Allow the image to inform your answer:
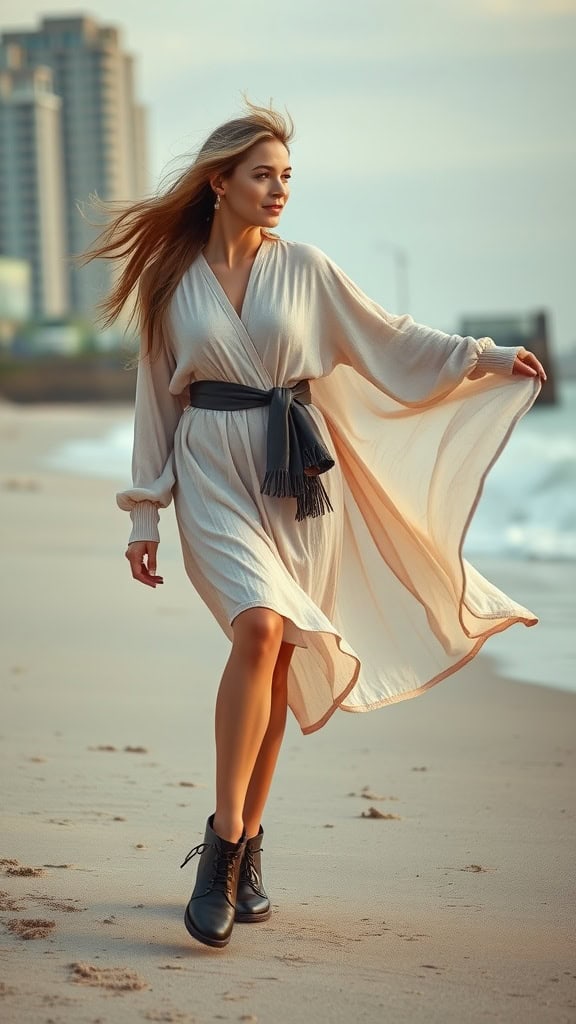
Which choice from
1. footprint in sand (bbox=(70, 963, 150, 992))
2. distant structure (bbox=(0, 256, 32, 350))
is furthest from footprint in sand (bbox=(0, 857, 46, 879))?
distant structure (bbox=(0, 256, 32, 350))

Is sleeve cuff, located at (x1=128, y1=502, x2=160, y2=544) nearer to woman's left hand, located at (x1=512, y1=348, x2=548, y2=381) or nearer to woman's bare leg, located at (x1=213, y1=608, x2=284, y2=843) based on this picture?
woman's bare leg, located at (x1=213, y1=608, x2=284, y2=843)

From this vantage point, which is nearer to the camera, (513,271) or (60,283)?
(513,271)

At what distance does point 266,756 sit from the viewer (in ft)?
11.6

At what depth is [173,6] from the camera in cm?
5631

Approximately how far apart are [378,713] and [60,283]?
131086 millimetres

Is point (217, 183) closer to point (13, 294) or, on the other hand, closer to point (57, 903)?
point (57, 903)

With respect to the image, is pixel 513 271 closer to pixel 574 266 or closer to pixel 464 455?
pixel 574 266

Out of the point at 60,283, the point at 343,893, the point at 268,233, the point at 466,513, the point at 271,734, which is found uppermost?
the point at 268,233

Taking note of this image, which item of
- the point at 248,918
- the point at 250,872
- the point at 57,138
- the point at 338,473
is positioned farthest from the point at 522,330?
the point at 57,138

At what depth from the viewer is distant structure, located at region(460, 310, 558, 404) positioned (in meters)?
53.9

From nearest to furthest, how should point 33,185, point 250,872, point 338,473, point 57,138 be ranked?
point 250,872, point 338,473, point 33,185, point 57,138

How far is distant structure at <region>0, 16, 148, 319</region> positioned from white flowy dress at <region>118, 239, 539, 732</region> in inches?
4950

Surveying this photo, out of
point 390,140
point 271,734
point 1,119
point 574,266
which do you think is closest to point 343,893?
point 271,734

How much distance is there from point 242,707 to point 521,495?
42.8 feet
